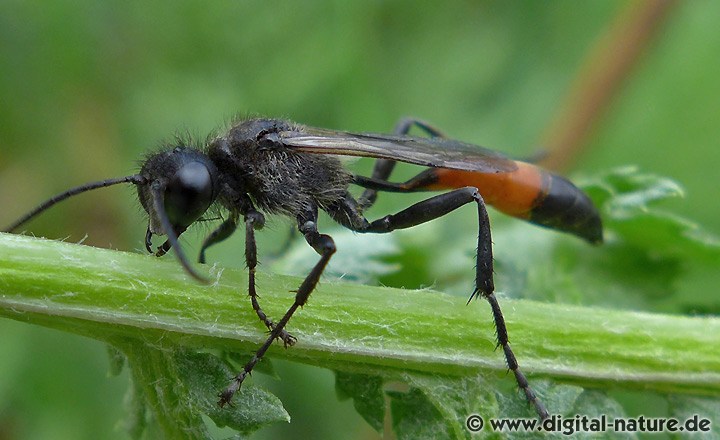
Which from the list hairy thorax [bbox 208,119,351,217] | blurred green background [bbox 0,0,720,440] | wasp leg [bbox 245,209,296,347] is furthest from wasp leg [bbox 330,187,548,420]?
blurred green background [bbox 0,0,720,440]

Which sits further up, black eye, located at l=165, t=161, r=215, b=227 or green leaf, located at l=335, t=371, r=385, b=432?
black eye, located at l=165, t=161, r=215, b=227

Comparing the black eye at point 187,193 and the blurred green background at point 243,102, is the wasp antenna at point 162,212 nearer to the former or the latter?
the black eye at point 187,193

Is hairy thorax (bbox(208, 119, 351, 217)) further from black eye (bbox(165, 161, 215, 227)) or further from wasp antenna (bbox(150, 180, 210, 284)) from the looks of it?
wasp antenna (bbox(150, 180, 210, 284))

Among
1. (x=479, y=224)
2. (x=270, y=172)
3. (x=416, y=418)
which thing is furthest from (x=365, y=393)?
(x=270, y=172)

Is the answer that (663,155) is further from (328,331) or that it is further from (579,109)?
(328,331)

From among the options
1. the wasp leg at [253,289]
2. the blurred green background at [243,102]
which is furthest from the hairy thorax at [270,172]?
the blurred green background at [243,102]
